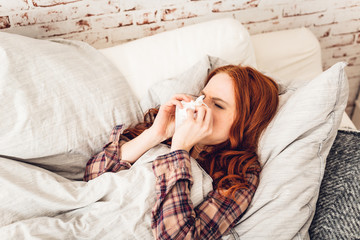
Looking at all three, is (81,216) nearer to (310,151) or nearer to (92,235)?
(92,235)

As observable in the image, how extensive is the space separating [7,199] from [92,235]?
27 centimetres

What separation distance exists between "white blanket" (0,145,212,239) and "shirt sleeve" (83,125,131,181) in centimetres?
8

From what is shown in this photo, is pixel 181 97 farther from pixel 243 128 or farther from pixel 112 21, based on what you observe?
pixel 112 21

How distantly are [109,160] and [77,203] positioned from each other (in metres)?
0.18

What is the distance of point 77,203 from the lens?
1009 mm

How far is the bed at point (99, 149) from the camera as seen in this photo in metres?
0.96

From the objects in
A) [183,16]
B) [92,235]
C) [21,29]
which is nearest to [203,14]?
[183,16]

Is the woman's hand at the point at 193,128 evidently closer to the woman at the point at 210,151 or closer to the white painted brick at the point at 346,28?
the woman at the point at 210,151

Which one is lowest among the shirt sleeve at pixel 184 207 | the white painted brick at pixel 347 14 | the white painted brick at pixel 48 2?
the shirt sleeve at pixel 184 207

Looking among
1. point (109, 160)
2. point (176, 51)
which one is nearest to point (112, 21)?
point (176, 51)

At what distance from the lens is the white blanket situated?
3.07ft

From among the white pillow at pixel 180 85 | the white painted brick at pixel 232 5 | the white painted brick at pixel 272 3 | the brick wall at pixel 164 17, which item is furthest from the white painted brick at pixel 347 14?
the white pillow at pixel 180 85

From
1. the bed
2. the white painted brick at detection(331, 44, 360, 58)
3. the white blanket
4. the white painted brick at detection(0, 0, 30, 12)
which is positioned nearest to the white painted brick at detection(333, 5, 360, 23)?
the white painted brick at detection(331, 44, 360, 58)

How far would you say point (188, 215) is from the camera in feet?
3.12
